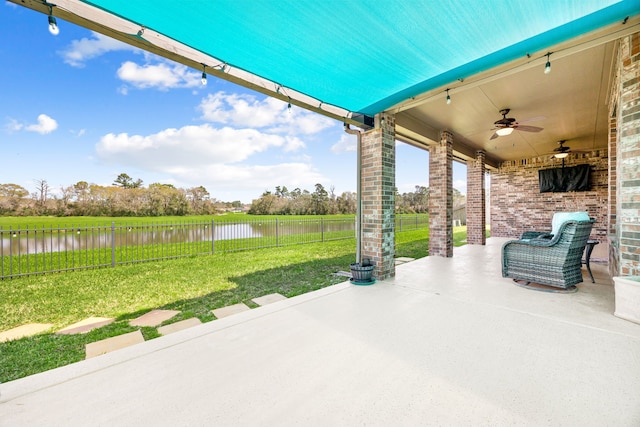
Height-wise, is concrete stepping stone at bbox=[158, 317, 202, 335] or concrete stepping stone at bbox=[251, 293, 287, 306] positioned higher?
concrete stepping stone at bbox=[251, 293, 287, 306]

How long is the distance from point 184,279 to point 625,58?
6593 mm

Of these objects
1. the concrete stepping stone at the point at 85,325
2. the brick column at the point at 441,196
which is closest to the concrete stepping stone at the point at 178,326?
the concrete stepping stone at the point at 85,325

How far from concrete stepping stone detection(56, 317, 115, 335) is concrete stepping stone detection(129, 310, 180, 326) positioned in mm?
Result: 288

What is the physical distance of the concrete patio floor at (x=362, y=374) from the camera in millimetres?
1394

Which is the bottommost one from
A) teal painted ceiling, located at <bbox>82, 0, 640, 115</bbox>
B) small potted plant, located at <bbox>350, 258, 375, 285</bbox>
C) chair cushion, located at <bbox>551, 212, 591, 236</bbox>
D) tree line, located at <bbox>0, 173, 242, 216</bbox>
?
small potted plant, located at <bbox>350, 258, 375, 285</bbox>

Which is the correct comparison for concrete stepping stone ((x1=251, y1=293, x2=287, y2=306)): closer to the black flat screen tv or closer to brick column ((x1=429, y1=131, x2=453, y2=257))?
brick column ((x1=429, y1=131, x2=453, y2=257))

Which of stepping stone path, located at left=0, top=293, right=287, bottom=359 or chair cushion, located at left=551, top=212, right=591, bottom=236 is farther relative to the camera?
chair cushion, located at left=551, top=212, right=591, bottom=236

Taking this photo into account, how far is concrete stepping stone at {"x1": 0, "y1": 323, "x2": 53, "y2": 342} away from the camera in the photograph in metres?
2.48

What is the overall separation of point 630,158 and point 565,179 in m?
7.85

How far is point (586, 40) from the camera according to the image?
2523 mm

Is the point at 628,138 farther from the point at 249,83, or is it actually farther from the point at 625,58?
the point at 249,83

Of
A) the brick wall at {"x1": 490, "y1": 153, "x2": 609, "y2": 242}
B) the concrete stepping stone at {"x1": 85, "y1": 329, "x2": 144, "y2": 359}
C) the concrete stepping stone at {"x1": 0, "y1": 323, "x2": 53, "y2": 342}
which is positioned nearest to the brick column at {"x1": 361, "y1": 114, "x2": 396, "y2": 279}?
the concrete stepping stone at {"x1": 85, "y1": 329, "x2": 144, "y2": 359}

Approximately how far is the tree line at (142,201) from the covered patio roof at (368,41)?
630cm

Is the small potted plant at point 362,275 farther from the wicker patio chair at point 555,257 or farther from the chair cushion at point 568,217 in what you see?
the chair cushion at point 568,217
